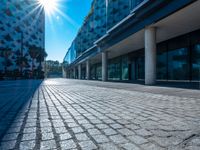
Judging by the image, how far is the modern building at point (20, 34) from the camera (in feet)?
187

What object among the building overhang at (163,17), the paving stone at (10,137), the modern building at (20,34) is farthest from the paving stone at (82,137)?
the modern building at (20,34)

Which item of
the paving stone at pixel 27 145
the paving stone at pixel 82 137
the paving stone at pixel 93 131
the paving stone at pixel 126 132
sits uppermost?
the paving stone at pixel 126 132

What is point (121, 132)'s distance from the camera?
2486 mm

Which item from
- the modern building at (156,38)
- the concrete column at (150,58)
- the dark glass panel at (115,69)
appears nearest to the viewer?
the modern building at (156,38)

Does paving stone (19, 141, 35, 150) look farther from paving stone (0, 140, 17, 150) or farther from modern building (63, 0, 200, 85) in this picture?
modern building (63, 0, 200, 85)

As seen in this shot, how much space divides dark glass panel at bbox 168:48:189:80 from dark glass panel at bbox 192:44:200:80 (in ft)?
2.23

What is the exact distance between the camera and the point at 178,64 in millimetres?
17703

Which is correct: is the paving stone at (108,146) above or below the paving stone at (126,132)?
below

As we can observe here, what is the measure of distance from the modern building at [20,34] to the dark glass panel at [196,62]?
155 ft

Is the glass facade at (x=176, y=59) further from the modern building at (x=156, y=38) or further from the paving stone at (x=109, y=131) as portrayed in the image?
the paving stone at (x=109, y=131)

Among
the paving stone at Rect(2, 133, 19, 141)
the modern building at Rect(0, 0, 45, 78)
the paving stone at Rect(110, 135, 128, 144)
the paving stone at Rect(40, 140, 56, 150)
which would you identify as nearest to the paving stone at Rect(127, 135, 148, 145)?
the paving stone at Rect(110, 135, 128, 144)

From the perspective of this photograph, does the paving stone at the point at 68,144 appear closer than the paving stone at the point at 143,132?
Yes

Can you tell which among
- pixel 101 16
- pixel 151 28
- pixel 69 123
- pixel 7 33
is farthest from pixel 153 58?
pixel 7 33

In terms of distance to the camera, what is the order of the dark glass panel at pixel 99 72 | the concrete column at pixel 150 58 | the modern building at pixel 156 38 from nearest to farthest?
the modern building at pixel 156 38 < the concrete column at pixel 150 58 < the dark glass panel at pixel 99 72
